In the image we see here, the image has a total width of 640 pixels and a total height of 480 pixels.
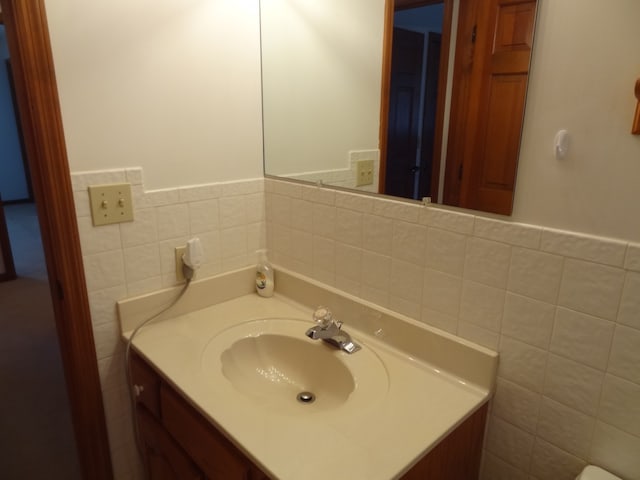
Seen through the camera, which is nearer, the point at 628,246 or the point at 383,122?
the point at 628,246

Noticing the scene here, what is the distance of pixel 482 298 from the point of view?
101 cm

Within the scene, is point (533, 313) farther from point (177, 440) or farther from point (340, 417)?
point (177, 440)

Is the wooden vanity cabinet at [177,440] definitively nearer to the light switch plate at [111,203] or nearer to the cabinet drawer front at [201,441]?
the cabinet drawer front at [201,441]

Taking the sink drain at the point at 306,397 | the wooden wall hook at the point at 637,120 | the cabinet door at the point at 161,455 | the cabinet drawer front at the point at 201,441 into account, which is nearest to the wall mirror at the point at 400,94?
the wooden wall hook at the point at 637,120

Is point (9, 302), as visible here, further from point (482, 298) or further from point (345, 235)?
point (482, 298)

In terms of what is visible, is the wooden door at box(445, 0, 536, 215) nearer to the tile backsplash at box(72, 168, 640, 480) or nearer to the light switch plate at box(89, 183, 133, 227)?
the tile backsplash at box(72, 168, 640, 480)

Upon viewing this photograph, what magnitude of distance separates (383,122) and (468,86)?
321 millimetres

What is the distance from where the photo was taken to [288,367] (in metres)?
1.30

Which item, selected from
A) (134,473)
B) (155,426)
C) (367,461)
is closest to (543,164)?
(367,461)

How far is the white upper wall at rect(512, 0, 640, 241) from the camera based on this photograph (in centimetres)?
75

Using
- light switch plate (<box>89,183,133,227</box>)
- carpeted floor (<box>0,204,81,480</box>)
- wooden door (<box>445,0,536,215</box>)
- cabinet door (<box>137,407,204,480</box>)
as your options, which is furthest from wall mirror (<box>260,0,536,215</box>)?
carpeted floor (<box>0,204,81,480</box>)

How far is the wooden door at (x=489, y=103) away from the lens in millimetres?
869

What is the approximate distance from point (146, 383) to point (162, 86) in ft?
2.77

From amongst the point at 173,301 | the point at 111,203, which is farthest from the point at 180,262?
the point at 111,203
